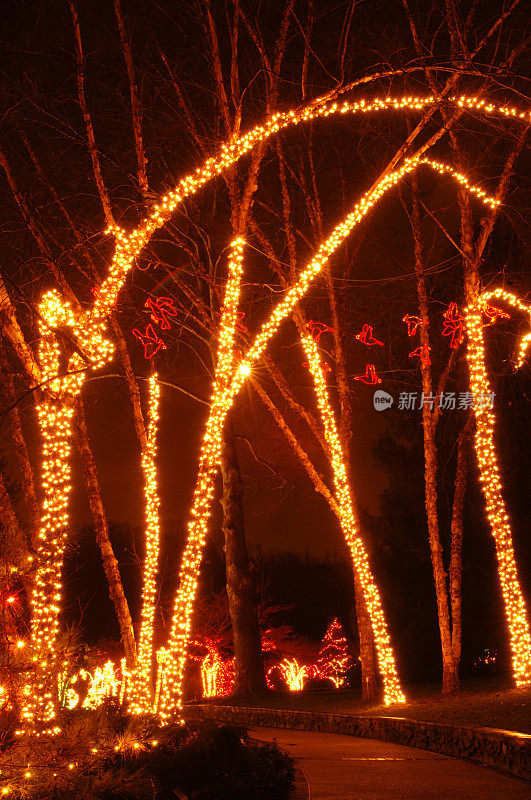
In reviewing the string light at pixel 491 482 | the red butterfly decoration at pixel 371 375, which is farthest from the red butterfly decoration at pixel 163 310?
the string light at pixel 491 482

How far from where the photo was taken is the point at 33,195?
1237 cm

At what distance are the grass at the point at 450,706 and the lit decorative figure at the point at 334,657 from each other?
24555mm

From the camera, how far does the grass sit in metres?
9.96

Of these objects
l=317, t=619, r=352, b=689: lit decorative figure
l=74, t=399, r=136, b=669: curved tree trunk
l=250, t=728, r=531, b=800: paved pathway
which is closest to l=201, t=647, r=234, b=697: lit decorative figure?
l=317, t=619, r=352, b=689: lit decorative figure

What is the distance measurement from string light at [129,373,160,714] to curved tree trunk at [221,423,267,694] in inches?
218

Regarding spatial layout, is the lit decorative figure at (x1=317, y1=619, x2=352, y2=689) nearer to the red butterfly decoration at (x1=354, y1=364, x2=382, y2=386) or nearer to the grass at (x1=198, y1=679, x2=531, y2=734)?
the grass at (x1=198, y1=679, x2=531, y2=734)

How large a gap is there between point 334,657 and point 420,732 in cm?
3259

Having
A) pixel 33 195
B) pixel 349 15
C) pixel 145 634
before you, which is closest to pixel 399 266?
pixel 349 15

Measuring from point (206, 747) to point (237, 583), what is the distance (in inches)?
444

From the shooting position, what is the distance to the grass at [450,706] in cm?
996

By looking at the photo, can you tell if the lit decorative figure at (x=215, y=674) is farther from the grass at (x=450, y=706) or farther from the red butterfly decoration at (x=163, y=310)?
the red butterfly decoration at (x=163, y=310)

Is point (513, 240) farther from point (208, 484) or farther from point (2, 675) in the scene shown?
point (2, 675)

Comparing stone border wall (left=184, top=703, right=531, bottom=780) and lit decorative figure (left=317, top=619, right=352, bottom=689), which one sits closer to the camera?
stone border wall (left=184, top=703, right=531, bottom=780)

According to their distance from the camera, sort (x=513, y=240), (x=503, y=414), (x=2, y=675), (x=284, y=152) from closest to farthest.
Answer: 1. (x=2, y=675)
2. (x=284, y=152)
3. (x=513, y=240)
4. (x=503, y=414)
